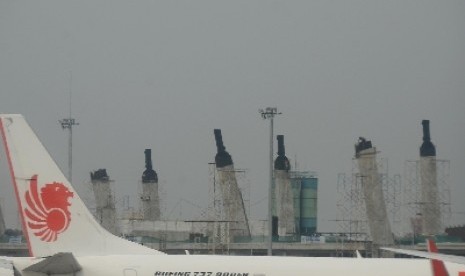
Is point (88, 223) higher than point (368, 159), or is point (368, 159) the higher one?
point (368, 159)

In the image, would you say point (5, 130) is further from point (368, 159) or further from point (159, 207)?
point (159, 207)

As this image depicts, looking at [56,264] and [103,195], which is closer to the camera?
[56,264]

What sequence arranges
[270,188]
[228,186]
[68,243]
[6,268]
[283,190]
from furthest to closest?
[228,186] < [283,190] < [270,188] < [68,243] < [6,268]

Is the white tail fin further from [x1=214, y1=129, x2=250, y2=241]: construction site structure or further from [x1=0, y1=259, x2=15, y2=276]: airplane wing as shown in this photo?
[x1=214, y1=129, x2=250, y2=241]: construction site structure

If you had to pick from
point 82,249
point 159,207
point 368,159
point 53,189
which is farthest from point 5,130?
point 159,207

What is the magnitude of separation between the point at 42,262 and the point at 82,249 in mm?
3728

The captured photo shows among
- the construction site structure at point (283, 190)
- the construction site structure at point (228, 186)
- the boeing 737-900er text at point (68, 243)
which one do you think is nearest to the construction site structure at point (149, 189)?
the construction site structure at point (228, 186)

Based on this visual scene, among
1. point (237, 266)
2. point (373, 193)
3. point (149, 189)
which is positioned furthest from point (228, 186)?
point (237, 266)

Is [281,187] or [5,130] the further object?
[281,187]

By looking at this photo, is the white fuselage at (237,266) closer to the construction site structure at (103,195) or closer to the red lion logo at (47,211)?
the red lion logo at (47,211)

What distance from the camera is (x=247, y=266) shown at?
3934cm

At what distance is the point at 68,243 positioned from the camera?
4191 cm

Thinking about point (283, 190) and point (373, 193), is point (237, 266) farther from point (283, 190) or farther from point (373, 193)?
point (283, 190)

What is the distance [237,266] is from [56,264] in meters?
6.99
